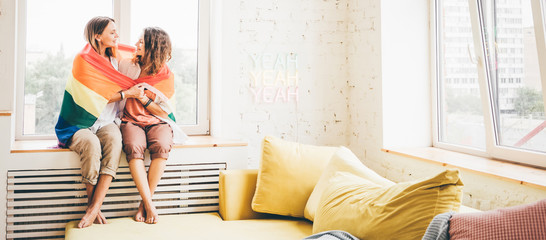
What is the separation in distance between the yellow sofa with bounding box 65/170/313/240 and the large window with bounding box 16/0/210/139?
3.09ft

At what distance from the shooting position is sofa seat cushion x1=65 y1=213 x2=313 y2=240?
220 centimetres

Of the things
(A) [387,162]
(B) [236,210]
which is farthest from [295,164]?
(A) [387,162]

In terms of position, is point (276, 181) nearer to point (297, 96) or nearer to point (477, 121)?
point (297, 96)

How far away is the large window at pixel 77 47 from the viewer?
309 cm

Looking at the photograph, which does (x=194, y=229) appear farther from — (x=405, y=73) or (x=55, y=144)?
(x=405, y=73)

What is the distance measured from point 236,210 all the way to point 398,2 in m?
1.78

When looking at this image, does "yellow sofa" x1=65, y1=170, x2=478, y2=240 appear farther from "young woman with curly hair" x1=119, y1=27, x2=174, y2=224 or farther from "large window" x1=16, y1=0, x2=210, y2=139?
"large window" x1=16, y1=0, x2=210, y2=139

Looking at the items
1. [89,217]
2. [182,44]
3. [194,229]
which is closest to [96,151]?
[89,217]

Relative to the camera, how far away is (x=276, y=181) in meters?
2.46

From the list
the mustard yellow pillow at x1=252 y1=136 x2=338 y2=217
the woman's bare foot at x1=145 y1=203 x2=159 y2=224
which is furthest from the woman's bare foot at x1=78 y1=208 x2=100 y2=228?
the mustard yellow pillow at x1=252 y1=136 x2=338 y2=217

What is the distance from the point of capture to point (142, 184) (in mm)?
2547

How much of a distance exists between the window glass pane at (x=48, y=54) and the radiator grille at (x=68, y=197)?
2.20 feet

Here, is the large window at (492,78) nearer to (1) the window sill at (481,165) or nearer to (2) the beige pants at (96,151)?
(1) the window sill at (481,165)

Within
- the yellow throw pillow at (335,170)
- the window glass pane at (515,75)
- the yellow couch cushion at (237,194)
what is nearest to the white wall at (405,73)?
the window glass pane at (515,75)
